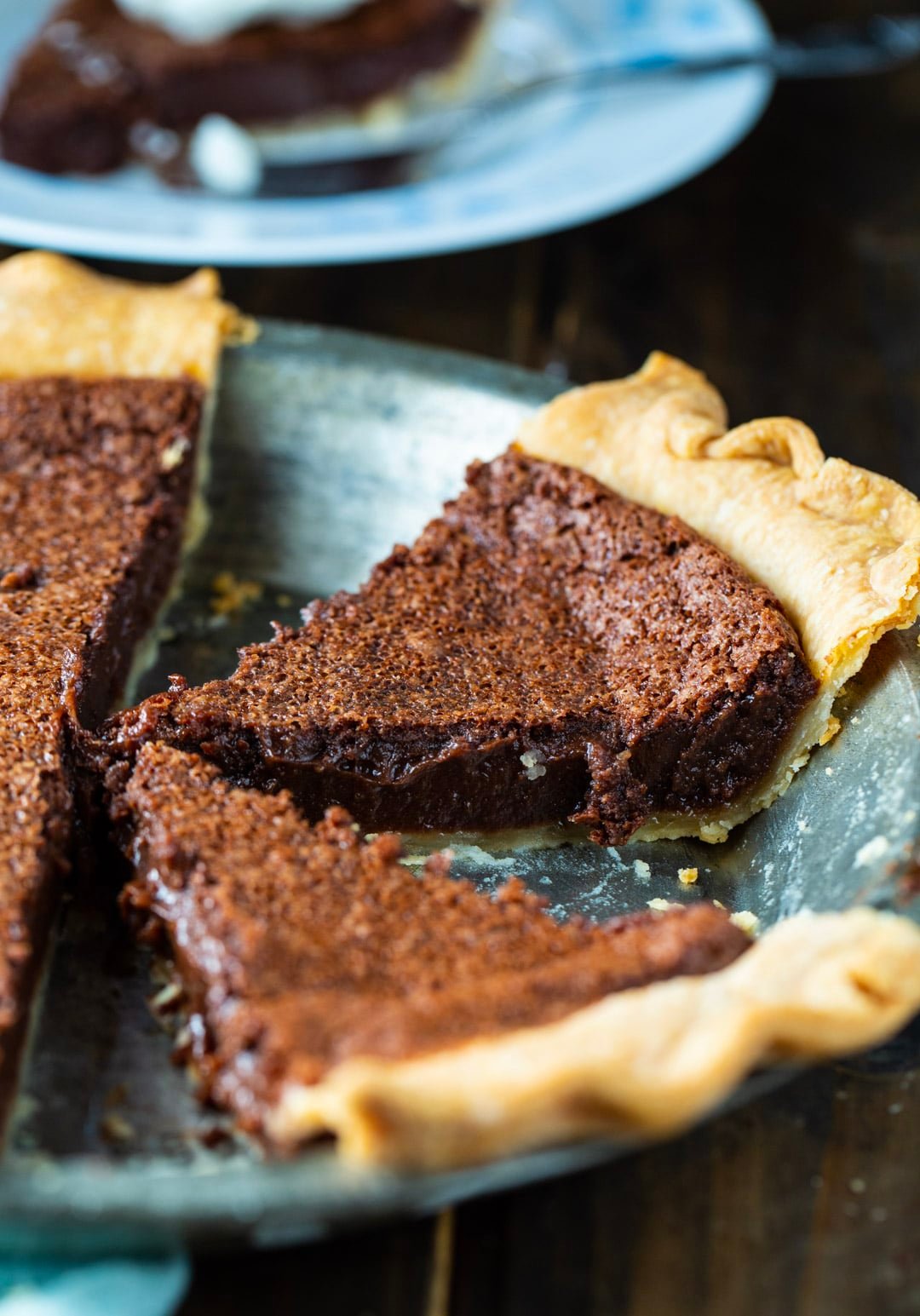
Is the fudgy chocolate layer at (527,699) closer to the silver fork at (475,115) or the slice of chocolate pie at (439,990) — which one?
the slice of chocolate pie at (439,990)

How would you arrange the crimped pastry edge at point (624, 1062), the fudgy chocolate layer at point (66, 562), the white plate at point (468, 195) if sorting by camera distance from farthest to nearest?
the white plate at point (468, 195)
the fudgy chocolate layer at point (66, 562)
the crimped pastry edge at point (624, 1062)

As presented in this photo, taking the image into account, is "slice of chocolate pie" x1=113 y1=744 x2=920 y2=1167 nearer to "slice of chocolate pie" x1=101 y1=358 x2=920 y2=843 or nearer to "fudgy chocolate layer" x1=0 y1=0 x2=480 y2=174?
"slice of chocolate pie" x1=101 y1=358 x2=920 y2=843

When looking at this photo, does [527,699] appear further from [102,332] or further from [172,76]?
[172,76]

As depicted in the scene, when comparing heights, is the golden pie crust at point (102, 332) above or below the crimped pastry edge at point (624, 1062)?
below

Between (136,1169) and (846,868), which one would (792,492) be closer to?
(846,868)

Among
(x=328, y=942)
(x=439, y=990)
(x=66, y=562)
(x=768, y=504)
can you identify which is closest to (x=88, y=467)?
(x=66, y=562)

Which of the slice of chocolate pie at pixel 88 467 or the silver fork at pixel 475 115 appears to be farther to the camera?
the silver fork at pixel 475 115

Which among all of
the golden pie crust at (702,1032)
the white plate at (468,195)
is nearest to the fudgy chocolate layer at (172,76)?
the white plate at (468,195)
